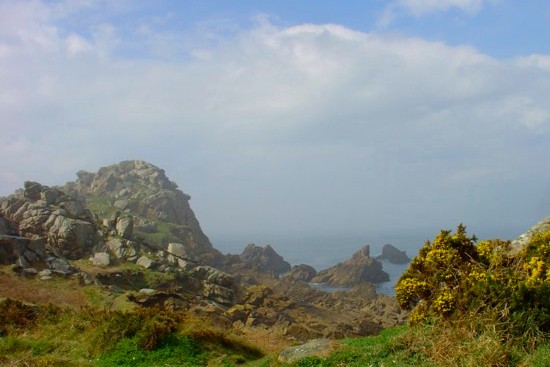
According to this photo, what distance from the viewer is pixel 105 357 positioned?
16.2 m

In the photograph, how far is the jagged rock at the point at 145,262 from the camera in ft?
155

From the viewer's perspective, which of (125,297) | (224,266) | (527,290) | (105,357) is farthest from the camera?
(224,266)

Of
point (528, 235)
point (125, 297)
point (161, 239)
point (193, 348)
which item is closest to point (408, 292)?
point (528, 235)

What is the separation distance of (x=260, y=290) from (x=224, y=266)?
153 ft

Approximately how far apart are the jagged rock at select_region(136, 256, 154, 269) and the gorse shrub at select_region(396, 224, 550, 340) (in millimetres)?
35971

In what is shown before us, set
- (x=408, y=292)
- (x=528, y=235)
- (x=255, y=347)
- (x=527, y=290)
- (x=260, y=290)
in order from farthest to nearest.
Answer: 1. (x=260, y=290)
2. (x=255, y=347)
3. (x=528, y=235)
4. (x=408, y=292)
5. (x=527, y=290)

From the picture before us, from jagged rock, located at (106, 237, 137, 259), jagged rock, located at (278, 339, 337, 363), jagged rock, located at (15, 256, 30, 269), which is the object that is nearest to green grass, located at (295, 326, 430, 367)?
jagged rock, located at (278, 339, 337, 363)

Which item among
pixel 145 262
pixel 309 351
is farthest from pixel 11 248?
pixel 309 351

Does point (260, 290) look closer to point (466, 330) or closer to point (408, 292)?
point (408, 292)

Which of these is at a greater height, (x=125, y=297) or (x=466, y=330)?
(x=466, y=330)

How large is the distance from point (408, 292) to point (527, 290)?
3.59 m

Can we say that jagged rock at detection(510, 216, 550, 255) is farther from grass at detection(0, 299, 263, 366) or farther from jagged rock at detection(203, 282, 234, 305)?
jagged rock at detection(203, 282, 234, 305)

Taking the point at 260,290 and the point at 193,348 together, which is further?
the point at 260,290

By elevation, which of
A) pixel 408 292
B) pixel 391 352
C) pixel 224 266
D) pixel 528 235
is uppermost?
pixel 528 235
